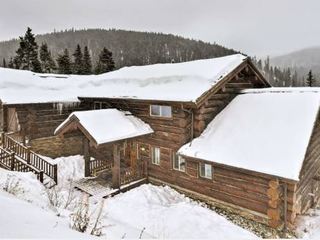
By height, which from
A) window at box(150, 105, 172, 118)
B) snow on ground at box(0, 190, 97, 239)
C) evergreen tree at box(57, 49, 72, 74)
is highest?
evergreen tree at box(57, 49, 72, 74)

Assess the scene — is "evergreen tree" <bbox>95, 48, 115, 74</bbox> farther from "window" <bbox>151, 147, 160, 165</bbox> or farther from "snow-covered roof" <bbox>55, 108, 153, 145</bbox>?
"window" <bbox>151, 147, 160, 165</bbox>

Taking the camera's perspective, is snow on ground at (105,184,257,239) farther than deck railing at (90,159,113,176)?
No

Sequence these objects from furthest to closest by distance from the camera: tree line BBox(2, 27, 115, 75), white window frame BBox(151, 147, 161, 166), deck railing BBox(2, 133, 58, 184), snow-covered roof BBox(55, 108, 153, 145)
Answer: tree line BBox(2, 27, 115, 75), white window frame BBox(151, 147, 161, 166), deck railing BBox(2, 133, 58, 184), snow-covered roof BBox(55, 108, 153, 145)

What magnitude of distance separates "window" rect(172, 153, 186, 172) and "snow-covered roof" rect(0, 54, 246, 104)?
365 cm

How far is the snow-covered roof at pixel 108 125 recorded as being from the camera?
48.9 ft

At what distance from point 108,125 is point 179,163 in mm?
4738

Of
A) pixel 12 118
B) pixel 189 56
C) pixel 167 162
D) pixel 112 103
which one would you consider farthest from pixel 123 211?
pixel 189 56

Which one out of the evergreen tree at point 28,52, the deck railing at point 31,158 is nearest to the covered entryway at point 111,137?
the deck railing at point 31,158

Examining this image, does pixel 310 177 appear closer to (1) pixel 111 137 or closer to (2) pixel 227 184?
(2) pixel 227 184

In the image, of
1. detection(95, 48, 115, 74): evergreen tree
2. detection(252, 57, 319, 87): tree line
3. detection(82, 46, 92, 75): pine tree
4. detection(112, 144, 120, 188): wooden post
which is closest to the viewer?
detection(112, 144, 120, 188): wooden post

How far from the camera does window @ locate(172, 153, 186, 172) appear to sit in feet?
53.6

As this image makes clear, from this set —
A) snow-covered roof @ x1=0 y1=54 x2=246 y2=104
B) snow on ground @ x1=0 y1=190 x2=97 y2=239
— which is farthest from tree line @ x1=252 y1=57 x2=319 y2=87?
snow on ground @ x1=0 y1=190 x2=97 y2=239

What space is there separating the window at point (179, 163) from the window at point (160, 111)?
2484 mm

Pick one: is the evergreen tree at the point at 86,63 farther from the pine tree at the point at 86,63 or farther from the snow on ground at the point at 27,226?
the snow on ground at the point at 27,226
